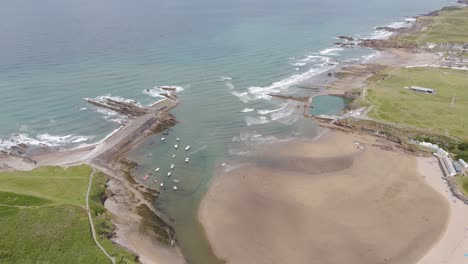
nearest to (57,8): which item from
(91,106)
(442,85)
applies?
(91,106)

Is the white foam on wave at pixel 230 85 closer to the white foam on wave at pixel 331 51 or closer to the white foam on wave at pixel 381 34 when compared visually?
the white foam on wave at pixel 331 51

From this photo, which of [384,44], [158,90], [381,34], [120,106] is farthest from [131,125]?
[381,34]

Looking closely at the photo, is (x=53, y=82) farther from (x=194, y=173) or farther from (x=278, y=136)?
(x=278, y=136)

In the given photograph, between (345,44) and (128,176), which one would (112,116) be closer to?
(128,176)

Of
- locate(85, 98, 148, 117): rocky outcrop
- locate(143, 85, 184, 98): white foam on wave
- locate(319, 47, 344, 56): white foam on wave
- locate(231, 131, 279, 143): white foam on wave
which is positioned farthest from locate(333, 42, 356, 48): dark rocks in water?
locate(85, 98, 148, 117): rocky outcrop

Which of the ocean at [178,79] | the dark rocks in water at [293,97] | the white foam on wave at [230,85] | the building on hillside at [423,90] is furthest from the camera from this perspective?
the white foam on wave at [230,85]

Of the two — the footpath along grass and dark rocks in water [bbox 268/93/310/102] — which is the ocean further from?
the footpath along grass

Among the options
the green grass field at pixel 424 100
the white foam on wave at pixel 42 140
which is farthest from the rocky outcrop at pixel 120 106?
the green grass field at pixel 424 100
